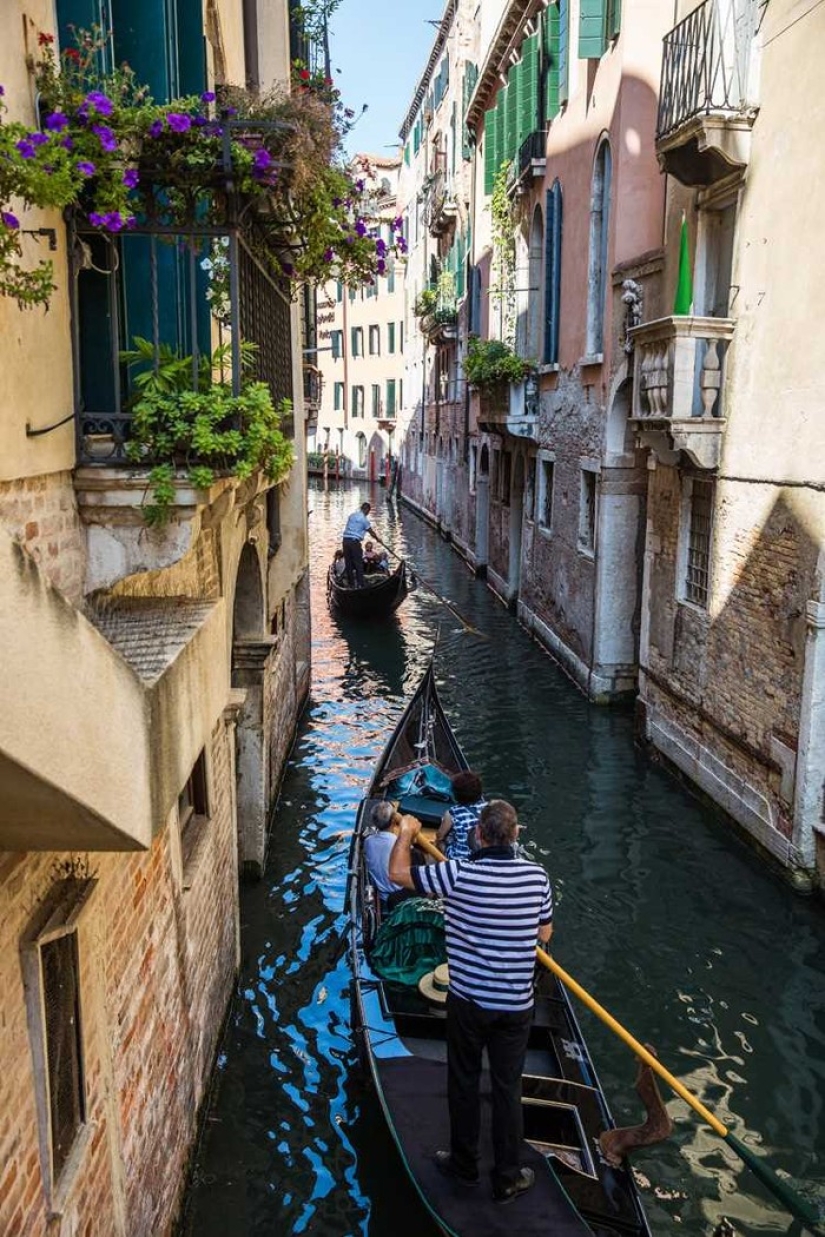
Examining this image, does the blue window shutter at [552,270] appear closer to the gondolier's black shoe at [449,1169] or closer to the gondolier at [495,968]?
the gondolier at [495,968]

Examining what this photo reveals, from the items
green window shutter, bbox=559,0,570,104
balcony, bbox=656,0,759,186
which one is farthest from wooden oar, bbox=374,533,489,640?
balcony, bbox=656,0,759,186

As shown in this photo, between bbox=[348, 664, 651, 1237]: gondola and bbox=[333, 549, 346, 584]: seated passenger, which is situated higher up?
bbox=[333, 549, 346, 584]: seated passenger

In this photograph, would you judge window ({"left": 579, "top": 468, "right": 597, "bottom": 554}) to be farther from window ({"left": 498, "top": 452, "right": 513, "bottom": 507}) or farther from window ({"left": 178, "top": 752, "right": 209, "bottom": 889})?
window ({"left": 178, "top": 752, "right": 209, "bottom": 889})

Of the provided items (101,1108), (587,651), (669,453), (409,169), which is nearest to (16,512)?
(101,1108)

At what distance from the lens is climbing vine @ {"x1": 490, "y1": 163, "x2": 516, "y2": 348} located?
15.1m

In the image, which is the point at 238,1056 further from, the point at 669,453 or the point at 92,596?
the point at 669,453

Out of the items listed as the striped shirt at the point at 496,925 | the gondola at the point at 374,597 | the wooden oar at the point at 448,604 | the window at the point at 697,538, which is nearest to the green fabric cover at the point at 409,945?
the striped shirt at the point at 496,925

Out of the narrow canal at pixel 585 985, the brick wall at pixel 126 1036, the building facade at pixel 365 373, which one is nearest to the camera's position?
the brick wall at pixel 126 1036

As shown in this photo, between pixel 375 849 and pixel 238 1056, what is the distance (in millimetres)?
1162

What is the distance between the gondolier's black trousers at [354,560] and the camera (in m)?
15.5

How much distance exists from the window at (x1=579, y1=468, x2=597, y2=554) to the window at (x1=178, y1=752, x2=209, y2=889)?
7.20 m

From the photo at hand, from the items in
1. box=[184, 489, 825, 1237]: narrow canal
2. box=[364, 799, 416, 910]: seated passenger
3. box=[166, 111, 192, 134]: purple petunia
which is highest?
box=[166, 111, 192, 134]: purple petunia

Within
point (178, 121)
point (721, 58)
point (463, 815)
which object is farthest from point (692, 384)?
point (178, 121)

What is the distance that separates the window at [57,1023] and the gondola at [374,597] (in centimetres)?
1203
